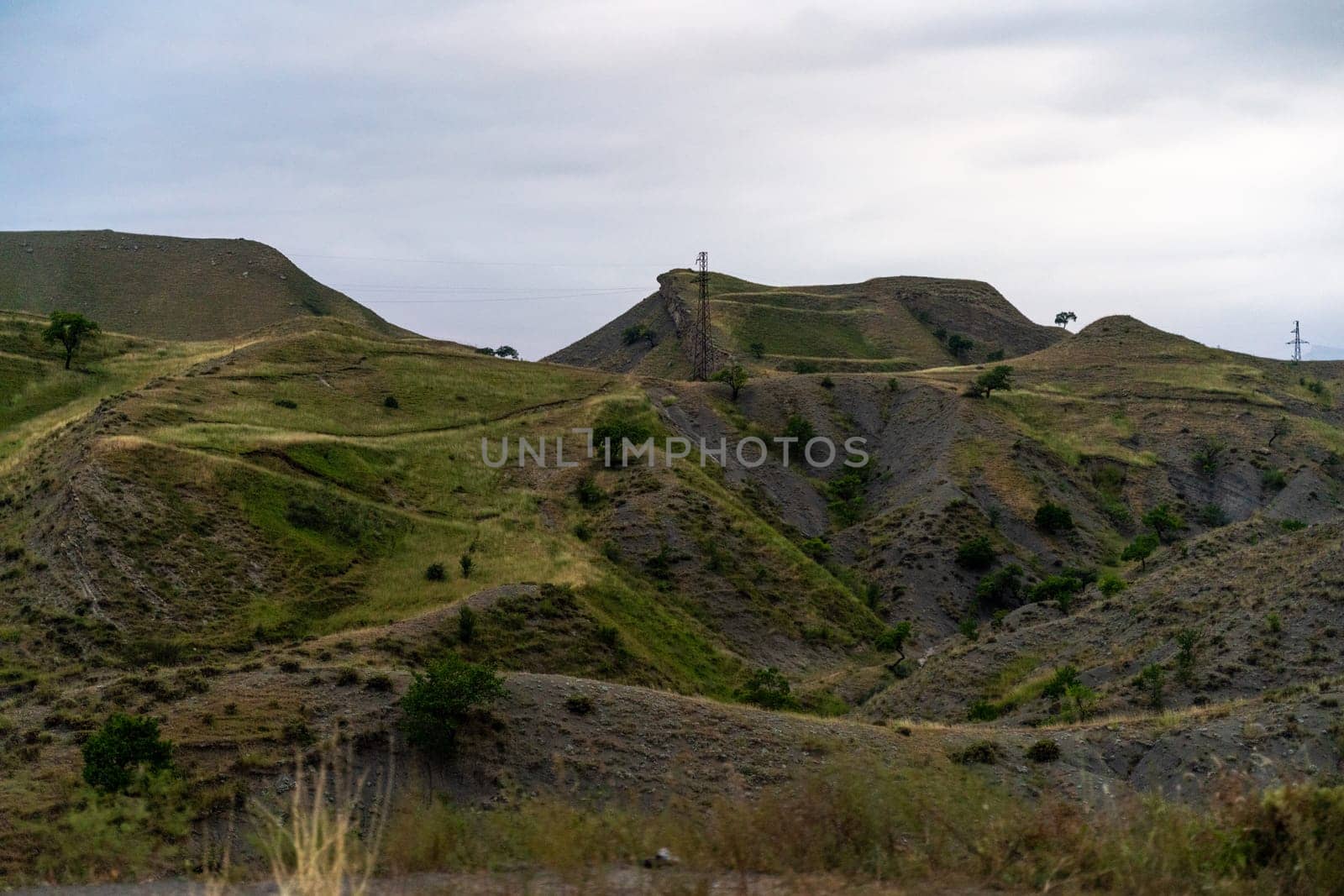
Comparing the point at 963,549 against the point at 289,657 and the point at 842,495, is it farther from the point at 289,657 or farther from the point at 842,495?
the point at 289,657

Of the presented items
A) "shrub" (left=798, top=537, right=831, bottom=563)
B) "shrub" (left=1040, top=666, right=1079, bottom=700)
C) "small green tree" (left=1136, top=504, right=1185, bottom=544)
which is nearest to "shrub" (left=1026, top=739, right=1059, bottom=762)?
"shrub" (left=1040, top=666, right=1079, bottom=700)

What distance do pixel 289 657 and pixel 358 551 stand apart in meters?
16.7

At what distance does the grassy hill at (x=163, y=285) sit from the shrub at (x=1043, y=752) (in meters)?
114

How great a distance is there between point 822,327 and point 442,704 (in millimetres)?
109898

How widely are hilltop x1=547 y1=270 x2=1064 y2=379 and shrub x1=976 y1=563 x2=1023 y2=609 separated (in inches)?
2070

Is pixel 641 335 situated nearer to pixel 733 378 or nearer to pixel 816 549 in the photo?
pixel 733 378

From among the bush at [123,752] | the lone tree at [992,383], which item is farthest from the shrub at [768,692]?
the lone tree at [992,383]

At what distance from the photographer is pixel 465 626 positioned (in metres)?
31.8

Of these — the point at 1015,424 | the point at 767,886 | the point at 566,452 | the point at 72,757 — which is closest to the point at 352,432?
the point at 566,452

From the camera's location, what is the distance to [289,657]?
25.3 metres

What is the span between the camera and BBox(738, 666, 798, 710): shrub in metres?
35.5

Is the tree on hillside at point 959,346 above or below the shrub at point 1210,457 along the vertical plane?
above

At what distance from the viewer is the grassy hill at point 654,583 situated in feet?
63.8

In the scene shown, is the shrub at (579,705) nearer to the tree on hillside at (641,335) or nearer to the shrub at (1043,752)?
the shrub at (1043,752)
